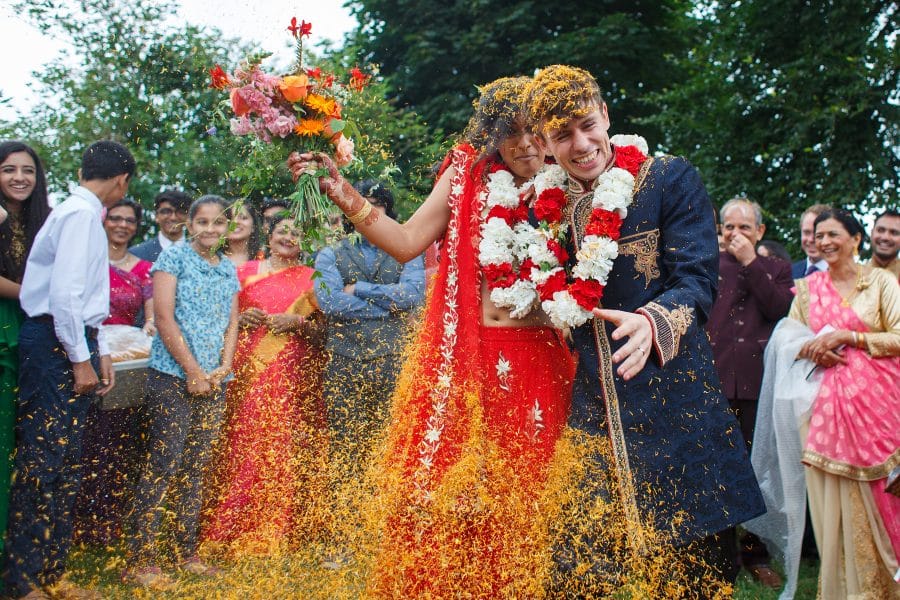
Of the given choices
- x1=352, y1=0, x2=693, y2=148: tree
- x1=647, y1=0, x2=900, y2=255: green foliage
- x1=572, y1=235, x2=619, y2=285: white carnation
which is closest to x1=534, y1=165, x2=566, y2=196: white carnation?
x1=572, y1=235, x2=619, y2=285: white carnation

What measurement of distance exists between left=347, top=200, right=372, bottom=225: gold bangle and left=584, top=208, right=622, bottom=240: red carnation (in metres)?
1.04

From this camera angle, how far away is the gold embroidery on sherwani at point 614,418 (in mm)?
3293

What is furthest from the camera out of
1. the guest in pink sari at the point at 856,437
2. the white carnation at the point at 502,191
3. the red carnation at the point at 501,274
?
the guest in pink sari at the point at 856,437

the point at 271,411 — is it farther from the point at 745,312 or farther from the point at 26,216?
the point at 745,312

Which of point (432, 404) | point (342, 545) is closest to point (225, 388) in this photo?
point (342, 545)

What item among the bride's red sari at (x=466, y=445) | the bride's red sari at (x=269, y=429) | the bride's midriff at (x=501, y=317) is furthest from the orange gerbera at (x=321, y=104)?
the bride's red sari at (x=269, y=429)

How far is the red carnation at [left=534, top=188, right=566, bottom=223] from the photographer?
3.80 metres

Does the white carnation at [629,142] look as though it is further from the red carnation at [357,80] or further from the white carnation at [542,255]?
the red carnation at [357,80]

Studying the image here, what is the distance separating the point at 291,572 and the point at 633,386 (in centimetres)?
274

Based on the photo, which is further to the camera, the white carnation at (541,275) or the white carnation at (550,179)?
the white carnation at (550,179)

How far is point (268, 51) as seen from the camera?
4.01 m

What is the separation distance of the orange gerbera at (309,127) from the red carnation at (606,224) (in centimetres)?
132

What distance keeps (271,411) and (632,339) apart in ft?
13.8

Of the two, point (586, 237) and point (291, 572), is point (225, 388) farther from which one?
point (586, 237)
